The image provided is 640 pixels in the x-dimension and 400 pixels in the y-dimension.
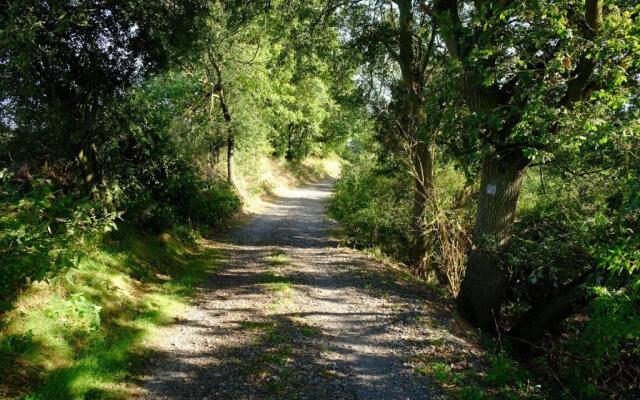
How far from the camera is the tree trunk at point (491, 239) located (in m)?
8.28

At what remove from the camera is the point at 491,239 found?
8.21 meters

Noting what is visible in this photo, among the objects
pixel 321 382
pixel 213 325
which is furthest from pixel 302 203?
pixel 321 382

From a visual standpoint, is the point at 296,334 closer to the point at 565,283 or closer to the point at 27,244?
the point at 27,244

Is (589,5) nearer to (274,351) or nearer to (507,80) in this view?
(507,80)

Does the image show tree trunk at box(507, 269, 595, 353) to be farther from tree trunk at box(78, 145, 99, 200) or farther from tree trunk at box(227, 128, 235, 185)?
tree trunk at box(227, 128, 235, 185)

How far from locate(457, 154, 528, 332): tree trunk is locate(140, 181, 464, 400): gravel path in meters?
0.82

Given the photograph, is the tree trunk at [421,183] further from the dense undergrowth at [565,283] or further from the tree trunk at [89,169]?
the tree trunk at [89,169]

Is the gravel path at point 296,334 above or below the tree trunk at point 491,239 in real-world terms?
below

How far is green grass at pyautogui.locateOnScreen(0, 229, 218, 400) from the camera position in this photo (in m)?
4.66

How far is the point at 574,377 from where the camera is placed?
23.2 feet

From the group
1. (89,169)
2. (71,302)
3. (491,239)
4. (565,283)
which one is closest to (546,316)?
(565,283)

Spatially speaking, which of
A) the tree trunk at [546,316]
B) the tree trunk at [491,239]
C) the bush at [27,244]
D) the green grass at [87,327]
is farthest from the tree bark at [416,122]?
the bush at [27,244]

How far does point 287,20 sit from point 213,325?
9.46m

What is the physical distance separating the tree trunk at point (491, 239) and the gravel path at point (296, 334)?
818 mm
